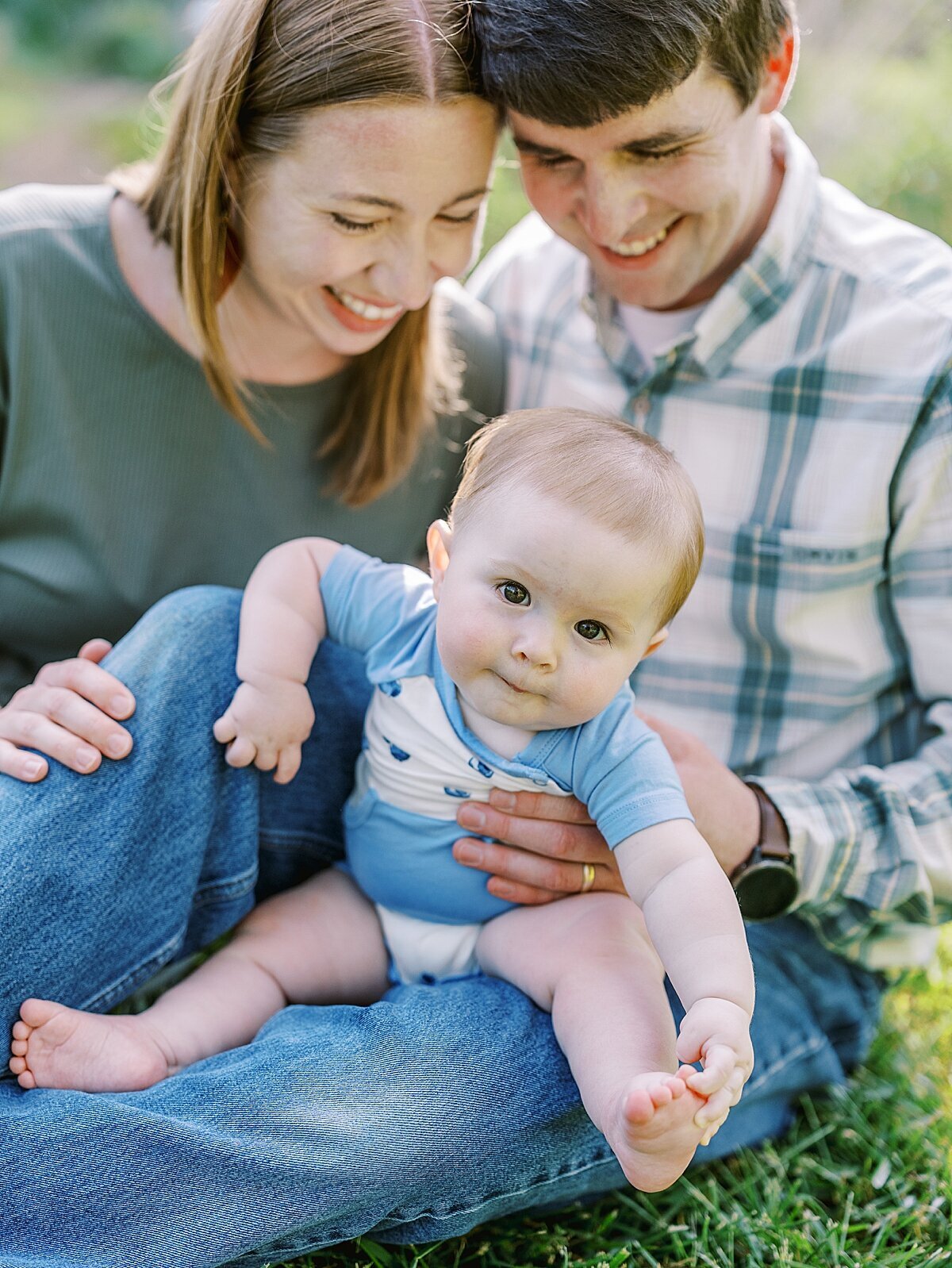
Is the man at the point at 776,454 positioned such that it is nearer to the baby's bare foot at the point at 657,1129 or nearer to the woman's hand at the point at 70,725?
the baby's bare foot at the point at 657,1129

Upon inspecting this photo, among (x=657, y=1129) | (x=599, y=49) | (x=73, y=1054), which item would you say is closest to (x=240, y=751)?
(x=73, y=1054)

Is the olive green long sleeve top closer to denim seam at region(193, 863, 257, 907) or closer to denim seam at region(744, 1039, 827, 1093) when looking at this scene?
denim seam at region(193, 863, 257, 907)

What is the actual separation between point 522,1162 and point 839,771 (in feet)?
2.88

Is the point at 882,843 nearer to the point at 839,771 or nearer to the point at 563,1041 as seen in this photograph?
the point at 839,771

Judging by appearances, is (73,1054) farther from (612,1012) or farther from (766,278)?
(766,278)

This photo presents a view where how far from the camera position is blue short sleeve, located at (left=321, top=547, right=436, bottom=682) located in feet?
6.07

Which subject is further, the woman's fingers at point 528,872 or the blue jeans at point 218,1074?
the woman's fingers at point 528,872

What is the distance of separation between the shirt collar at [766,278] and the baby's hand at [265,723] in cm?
96

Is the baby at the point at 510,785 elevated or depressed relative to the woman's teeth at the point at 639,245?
depressed

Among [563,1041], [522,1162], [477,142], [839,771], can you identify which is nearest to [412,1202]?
[522,1162]

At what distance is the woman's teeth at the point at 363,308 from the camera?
2.17 metres

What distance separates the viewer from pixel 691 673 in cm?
238

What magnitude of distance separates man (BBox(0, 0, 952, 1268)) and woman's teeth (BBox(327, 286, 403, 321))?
0.32 metres

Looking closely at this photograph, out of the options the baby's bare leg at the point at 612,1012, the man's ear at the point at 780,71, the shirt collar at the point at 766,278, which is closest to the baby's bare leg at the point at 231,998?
the baby's bare leg at the point at 612,1012
